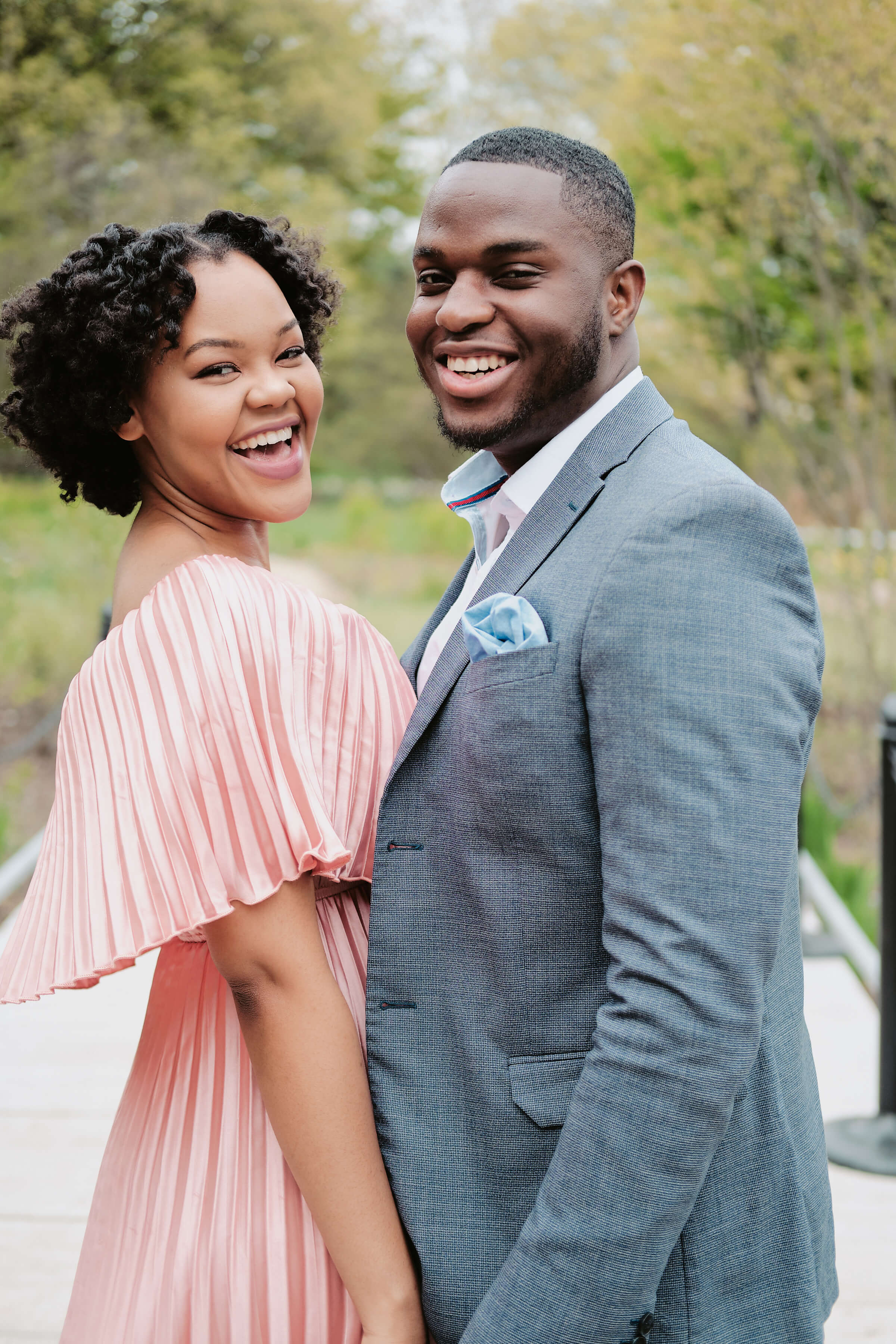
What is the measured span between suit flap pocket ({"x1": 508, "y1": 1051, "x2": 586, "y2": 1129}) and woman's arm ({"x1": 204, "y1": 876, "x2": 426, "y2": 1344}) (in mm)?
225

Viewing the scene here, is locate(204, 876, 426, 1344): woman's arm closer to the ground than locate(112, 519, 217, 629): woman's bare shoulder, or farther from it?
closer to the ground

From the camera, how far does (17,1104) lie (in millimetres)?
4086

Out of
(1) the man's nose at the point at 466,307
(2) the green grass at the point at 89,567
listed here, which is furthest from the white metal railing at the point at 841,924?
(2) the green grass at the point at 89,567

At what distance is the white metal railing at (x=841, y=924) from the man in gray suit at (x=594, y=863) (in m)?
3.70

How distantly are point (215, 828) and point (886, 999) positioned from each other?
2.89 m

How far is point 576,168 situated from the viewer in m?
1.59

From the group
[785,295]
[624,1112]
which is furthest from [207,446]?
[785,295]

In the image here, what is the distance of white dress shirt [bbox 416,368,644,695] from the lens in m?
1.65

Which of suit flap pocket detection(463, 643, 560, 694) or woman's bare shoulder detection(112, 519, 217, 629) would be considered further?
woman's bare shoulder detection(112, 519, 217, 629)

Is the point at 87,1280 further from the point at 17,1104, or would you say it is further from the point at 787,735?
the point at 17,1104

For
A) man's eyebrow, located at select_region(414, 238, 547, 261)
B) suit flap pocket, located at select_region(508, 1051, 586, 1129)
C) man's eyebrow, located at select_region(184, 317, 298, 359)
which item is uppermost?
man's eyebrow, located at select_region(414, 238, 547, 261)

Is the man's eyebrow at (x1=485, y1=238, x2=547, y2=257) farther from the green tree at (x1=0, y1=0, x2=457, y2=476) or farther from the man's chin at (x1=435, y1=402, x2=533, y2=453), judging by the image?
the green tree at (x1=0, y1=0, x2=457, y2=476)

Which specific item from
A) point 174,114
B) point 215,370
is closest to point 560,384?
point 215,370

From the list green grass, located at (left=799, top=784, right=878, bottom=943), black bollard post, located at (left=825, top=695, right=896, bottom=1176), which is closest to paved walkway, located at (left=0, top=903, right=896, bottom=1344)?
black bollard post, located at (left=825, top=695, right=896, bottom=1176)
